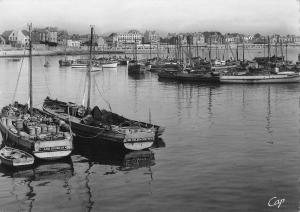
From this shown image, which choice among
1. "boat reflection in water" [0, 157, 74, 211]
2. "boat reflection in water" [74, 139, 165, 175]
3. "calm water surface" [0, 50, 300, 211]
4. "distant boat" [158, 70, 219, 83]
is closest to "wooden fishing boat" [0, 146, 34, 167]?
"boat reflection in water" [0, 157, 74, 211]

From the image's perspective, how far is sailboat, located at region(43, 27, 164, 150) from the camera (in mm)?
39156

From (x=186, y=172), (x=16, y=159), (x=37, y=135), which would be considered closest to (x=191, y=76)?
(x=37, y=135)

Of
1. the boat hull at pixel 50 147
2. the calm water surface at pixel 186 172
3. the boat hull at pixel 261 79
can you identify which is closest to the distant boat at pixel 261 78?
the boat hull at pixel 261 79

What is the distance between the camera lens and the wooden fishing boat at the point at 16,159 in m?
35.0

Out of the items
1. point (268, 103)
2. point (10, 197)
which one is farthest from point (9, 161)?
point (268, 103)

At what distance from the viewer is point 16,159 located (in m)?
35.0

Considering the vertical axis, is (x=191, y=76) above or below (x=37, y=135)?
above

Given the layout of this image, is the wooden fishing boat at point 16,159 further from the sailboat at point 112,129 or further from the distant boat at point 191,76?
the distant boat at point 191,76

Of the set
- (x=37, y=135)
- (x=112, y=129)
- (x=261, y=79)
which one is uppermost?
(x=261, y=79)

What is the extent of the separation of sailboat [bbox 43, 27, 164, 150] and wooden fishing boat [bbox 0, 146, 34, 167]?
688 cm

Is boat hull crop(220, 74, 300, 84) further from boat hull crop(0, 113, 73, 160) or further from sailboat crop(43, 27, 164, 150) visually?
boat hull crop(0, 113, 73, 160)

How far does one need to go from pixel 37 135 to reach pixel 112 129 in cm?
612

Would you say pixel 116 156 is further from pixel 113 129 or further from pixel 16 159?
pixel 16 159

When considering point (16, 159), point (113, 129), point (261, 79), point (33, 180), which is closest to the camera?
point (33, 180)
